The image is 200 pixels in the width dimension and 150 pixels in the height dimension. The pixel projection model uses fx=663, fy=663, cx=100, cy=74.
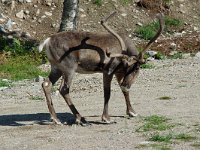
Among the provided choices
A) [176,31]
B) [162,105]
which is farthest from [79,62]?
[176,31]

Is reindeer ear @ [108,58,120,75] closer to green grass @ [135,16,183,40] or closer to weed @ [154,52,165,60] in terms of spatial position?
weed @ [154,52,165,60]

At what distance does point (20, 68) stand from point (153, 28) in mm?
6677

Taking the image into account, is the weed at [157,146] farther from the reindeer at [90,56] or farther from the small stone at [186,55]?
the small stone at [186,55]

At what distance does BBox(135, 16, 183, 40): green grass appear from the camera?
22891 millimetres

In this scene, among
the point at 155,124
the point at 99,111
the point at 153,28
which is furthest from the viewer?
the point at 153,28

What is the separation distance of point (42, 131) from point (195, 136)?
8.40 ft

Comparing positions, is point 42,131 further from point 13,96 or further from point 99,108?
point 13,96

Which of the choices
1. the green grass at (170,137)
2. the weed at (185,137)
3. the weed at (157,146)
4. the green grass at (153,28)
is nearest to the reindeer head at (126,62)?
the green grass at (170,137)

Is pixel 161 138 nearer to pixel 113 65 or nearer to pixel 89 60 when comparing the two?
pixel 113 65

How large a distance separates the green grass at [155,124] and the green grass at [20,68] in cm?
663

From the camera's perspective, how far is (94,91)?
48.2 ft

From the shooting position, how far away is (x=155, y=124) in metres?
10.9

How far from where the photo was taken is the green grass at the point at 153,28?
2289 centimetres

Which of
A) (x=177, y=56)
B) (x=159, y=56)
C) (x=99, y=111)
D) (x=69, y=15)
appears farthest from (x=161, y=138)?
(x=69, y=15)
